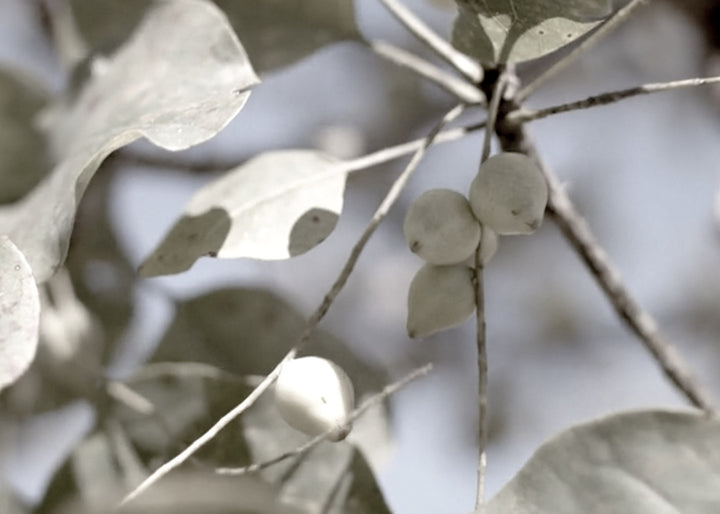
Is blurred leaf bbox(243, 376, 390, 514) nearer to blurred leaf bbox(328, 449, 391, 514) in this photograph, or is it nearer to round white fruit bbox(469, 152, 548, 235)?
blurred leaf bbox(328, 449, 391, 514)

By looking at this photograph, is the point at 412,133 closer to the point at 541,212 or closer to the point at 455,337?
the point at 455,337

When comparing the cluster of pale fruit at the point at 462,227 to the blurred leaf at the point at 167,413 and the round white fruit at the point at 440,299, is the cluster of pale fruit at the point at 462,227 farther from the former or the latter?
the blurred leaf at the point at 167,413

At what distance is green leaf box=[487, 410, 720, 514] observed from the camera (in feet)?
1.52

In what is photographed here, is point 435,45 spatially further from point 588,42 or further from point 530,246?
point 530,246

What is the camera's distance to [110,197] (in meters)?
Answer: 1.09

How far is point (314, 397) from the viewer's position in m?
0.51

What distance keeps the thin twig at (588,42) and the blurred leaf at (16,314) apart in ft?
0.94

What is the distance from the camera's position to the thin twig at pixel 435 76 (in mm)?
681

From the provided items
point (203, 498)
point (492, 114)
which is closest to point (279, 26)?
point (492, 114)

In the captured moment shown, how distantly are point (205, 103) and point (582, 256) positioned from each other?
28cm

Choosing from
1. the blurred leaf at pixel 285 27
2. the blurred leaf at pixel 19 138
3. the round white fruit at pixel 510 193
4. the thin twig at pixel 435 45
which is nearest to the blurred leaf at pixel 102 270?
the blurred leaf at pixel 19 138

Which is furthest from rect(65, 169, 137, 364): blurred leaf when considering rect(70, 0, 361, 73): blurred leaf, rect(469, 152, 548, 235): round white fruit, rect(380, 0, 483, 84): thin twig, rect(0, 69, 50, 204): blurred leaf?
rect(469, 152, 548, 235): round white fruit

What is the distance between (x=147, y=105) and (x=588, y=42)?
0.25 metres

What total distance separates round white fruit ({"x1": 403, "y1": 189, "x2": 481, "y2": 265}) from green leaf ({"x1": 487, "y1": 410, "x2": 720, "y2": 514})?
111 millimetres
